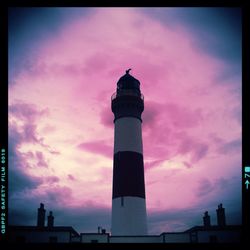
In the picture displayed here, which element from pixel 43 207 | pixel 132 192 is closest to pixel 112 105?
pixel 132 192

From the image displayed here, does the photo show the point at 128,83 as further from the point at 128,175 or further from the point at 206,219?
the point at 206,219

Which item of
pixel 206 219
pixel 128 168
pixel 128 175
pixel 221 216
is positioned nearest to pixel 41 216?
pixel 128 175

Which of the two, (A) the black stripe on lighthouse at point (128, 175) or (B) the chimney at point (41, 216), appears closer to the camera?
(A) the black stripe on lighthouse at point (128, 175)

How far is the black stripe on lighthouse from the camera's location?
26906mm

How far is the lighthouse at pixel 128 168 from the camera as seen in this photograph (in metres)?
26.4

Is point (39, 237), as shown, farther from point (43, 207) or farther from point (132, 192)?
point (132, 192)

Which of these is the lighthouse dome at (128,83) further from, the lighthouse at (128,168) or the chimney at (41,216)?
the chimney at (41,216)

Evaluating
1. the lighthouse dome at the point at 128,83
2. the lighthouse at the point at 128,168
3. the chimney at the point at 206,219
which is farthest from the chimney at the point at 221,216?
the lighthouse dome at the point at 128,83

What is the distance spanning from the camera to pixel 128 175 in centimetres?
2709

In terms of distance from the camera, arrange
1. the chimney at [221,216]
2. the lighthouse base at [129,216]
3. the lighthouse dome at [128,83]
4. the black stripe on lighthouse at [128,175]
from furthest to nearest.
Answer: the chimney at [221,216] → the lighthouse dome at [128,83] → the black stripe on lighthouse at [128,175] → the lighthouse base at [129,216]

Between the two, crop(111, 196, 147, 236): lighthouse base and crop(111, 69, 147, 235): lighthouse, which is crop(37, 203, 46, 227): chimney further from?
crop(111, 196, 147, 236): lighthouse base

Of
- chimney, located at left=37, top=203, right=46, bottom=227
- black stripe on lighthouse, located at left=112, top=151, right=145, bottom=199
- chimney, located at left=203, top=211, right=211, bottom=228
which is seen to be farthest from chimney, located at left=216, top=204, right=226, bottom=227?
chimney, located at left=37, top=203, right=46, bottom=227
